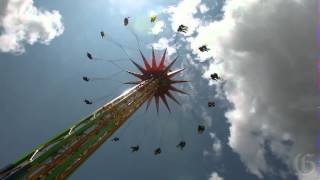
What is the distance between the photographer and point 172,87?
40.8 meters

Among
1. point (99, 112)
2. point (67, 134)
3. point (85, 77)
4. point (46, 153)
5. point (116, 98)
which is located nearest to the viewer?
point (46, 153)

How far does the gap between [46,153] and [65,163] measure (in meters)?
1.31

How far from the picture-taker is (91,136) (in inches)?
1024

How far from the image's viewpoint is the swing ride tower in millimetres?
20145

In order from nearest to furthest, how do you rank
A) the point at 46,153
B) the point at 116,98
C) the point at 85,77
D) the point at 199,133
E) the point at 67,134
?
the point at 46,153, the point at 67,134, the point at 116,98, the point at 199,133, the point at 85,77

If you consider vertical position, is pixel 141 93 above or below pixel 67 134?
above

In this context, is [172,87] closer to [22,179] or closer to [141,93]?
[141,93]

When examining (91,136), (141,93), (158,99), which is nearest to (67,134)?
(91,136)

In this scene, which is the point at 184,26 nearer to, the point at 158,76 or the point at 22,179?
the point at 158,76

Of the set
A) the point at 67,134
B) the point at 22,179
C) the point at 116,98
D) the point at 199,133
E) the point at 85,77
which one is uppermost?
the point at 85,77

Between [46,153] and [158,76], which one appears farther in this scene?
[158,76]

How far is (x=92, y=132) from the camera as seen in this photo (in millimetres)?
26375

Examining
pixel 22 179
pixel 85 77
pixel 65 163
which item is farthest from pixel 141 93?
pixel 22 179

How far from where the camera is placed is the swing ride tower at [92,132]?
2015 cm
